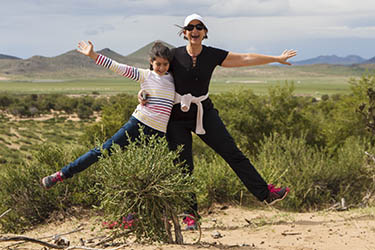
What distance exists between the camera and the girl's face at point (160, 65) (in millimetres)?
5109

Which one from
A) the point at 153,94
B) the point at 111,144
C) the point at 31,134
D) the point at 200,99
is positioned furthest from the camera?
the point at 31,134

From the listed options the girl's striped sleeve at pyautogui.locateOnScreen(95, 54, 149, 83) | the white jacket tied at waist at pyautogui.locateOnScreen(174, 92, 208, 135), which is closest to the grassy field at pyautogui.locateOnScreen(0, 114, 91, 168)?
the girl's striped sleeve at pyautogui.locateOnScreen(95, 54, 149, 83)

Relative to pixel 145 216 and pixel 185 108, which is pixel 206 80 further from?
pixel 145 216

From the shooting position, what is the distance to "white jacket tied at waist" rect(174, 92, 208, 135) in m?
5.13

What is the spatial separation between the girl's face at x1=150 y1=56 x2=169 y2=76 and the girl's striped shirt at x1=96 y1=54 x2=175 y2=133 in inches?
1.9

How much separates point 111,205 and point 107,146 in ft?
3.60

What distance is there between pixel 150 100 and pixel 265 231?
83.6 inches

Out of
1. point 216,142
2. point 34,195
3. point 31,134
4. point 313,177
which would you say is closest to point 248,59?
point 216,142

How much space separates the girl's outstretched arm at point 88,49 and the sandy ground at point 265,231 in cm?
187

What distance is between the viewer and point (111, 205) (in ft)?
13.2

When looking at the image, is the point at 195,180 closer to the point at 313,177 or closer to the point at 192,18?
the point at 192,18

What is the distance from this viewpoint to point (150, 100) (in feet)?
16.9

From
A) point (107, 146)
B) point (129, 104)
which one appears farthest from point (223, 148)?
point (129, 104)

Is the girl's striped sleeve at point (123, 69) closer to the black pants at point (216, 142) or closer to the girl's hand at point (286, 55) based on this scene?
the black pants at point (216, 142)
